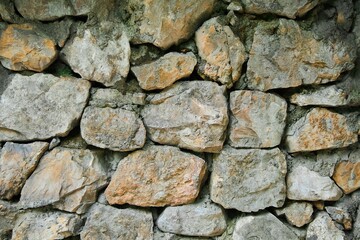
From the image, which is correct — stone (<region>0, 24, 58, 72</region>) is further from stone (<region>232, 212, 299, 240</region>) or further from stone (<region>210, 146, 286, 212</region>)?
stone (<region>232, 212, 299, 240</region>)

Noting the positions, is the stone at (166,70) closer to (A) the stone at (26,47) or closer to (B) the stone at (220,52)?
(B) the stone at (220,52)

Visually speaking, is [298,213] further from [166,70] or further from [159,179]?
[166,70]

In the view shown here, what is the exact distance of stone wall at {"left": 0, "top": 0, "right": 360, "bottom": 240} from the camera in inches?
50.8

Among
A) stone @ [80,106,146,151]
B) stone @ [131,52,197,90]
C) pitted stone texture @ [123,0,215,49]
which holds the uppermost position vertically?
pitted stone texture @ [123,0,215,49]

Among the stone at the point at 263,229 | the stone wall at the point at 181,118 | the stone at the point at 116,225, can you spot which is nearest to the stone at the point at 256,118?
the stone wall at the point at 181,118

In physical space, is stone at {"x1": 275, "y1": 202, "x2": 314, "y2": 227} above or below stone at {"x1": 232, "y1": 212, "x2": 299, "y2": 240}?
above

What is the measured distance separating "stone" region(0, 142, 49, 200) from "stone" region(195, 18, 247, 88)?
658 millimetres

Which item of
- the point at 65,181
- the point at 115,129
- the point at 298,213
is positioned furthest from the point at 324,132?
the point at 65,181

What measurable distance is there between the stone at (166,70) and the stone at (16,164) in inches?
17.4

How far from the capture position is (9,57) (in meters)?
1.32

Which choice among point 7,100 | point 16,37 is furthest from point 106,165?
point 16,37

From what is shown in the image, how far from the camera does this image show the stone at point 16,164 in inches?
51.9

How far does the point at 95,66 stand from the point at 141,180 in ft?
1.45

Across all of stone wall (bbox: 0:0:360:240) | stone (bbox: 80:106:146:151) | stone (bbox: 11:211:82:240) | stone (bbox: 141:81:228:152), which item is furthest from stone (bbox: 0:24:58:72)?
stone (bbox: 11:211:82:240)
